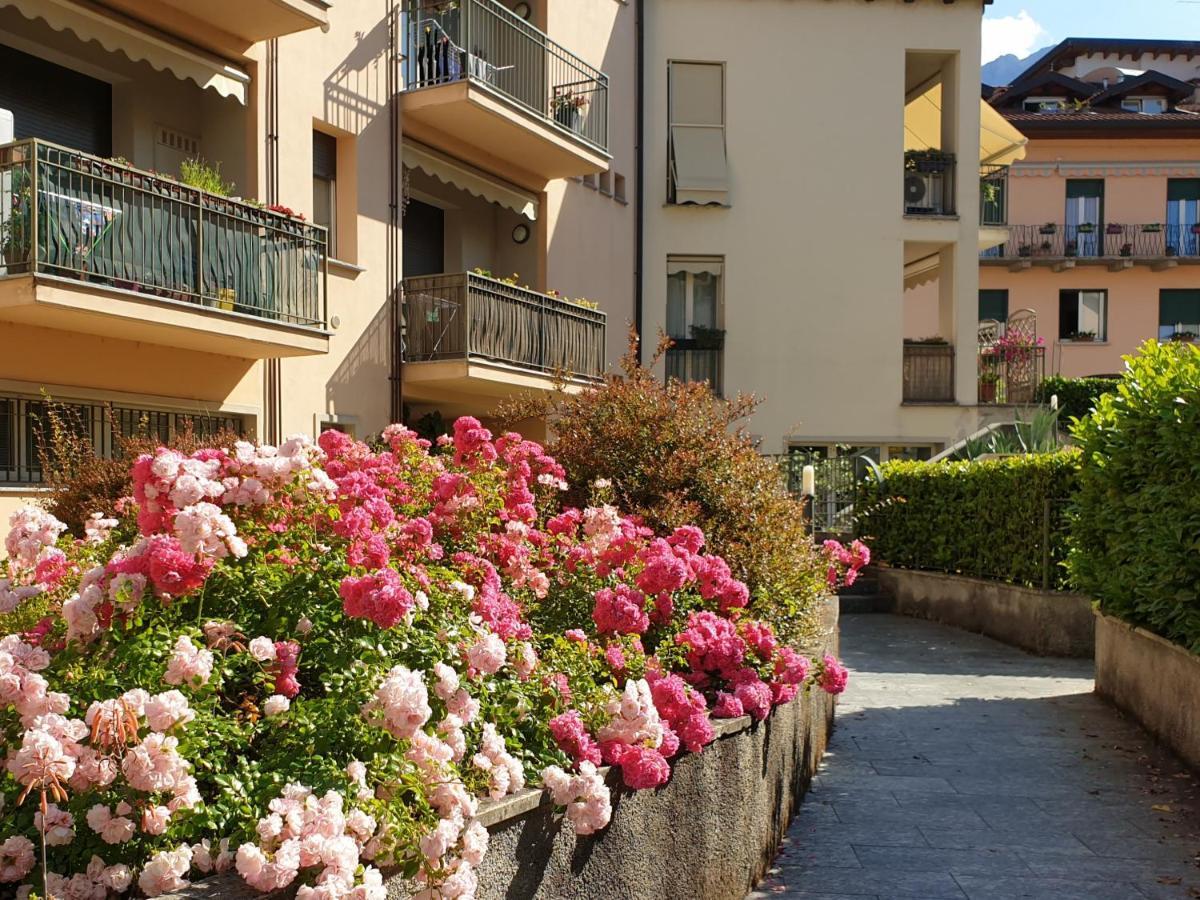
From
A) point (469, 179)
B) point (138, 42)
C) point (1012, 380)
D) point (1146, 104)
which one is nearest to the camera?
point (138, 42)

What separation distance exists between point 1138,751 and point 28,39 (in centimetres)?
1167

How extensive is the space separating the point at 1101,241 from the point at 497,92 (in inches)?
1078

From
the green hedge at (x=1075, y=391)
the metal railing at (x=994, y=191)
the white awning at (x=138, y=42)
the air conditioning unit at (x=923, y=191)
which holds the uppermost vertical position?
the metal railing at (x=994, y=191)

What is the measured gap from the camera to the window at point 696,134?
2358cm

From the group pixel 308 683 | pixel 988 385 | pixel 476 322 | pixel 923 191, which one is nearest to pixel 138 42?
pixel 476 322

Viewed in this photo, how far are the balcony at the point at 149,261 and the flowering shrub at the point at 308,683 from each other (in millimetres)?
5922

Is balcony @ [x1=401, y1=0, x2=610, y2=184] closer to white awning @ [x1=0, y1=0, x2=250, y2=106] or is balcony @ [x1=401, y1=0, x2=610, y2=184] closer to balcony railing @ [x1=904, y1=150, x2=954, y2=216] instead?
white awning @ [x1=0, y1=0, x2=250, y2=106]

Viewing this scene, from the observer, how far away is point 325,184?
1539 centimetres

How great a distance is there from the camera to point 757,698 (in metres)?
5.50

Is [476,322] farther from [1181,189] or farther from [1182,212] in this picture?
[1181,189]

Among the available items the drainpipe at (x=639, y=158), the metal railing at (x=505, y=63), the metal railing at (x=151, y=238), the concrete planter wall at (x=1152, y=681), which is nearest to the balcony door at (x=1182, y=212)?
the drainpipe at (x=639, y=158)

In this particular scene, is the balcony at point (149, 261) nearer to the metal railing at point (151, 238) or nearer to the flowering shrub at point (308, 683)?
the metal railing at point (151, 238)

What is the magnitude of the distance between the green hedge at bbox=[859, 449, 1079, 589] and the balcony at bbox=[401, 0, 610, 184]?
7025 millimetres

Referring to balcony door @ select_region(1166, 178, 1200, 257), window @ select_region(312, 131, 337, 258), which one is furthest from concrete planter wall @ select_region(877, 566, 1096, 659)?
balcony door @ select_region(1166, 178, 1200, 257)
